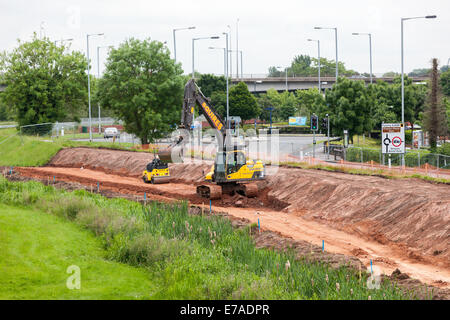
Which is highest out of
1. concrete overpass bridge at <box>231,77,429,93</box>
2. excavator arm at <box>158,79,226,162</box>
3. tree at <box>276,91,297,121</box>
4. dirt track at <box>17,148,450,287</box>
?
concrete overpass bridge at <box>231,77,429,93</box>

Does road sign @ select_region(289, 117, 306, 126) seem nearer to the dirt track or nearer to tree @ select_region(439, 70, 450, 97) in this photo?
tree @ select_region(439, 70, 450, 97)

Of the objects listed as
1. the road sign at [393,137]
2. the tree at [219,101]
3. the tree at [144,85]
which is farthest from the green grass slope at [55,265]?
the tree at [219,101]

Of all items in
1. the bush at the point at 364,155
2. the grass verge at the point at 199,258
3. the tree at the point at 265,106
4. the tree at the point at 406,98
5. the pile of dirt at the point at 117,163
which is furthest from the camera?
the tree at the point at 265,106

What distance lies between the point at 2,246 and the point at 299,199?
17.9m

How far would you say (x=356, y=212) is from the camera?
2675cm

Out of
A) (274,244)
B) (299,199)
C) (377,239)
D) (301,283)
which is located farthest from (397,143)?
(301,283)

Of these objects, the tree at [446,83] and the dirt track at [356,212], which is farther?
the tree at [446,83]

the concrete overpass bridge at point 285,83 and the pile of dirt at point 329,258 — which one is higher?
the concrete overpass bridge at point 285,83

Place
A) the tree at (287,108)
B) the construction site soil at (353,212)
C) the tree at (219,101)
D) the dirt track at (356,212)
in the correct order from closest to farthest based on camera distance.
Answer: the construction site soil at (353,212) → the dirt track at (356,212) → the tree at (219,101) → the tree at (287,108)

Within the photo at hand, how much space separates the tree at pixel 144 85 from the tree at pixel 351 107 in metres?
17.9

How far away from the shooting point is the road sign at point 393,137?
1444 inches

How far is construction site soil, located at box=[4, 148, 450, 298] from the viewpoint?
67.4 ft

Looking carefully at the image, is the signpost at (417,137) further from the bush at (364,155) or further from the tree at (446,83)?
the tree at (446,83)

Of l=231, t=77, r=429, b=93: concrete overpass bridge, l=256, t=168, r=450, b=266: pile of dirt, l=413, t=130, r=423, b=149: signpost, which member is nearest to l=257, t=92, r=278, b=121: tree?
l=231, t=77, r=429, b=93: concrete overpass bridge
